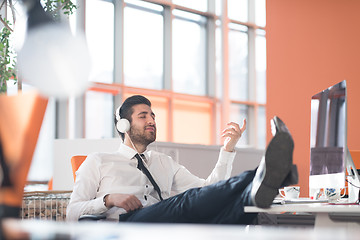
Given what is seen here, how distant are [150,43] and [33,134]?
25.9 ft

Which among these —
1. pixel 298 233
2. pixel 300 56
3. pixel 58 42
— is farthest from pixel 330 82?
pixel 298 233

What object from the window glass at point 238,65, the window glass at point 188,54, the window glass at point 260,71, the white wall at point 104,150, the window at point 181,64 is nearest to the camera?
the white wall at point 104,150

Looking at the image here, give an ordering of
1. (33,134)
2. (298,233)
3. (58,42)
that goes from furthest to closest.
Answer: (58,42)
(33,134)
(298,233)

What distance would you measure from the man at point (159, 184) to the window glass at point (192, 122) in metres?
6.26

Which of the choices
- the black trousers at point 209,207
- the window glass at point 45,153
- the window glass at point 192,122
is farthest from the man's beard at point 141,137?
the window glass at point 192,122

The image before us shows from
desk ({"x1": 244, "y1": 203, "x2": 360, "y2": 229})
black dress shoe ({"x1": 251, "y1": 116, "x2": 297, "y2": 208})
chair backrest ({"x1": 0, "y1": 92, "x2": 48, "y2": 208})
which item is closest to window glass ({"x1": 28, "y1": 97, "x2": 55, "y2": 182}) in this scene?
desk ({"x1": 244, "y1": 203, "x2": 360, "y2": 229})

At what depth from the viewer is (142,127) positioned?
282cm

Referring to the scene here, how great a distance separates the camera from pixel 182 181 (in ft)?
9.71

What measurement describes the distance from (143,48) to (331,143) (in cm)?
675

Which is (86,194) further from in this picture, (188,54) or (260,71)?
(260,71)

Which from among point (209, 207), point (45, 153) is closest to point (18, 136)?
point (209, 207)

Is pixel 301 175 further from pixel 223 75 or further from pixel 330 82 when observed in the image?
pixel 223 75

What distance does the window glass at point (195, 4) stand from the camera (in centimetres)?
926

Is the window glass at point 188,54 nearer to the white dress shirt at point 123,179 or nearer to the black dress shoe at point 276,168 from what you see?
the white dress shirt at point 123,179
